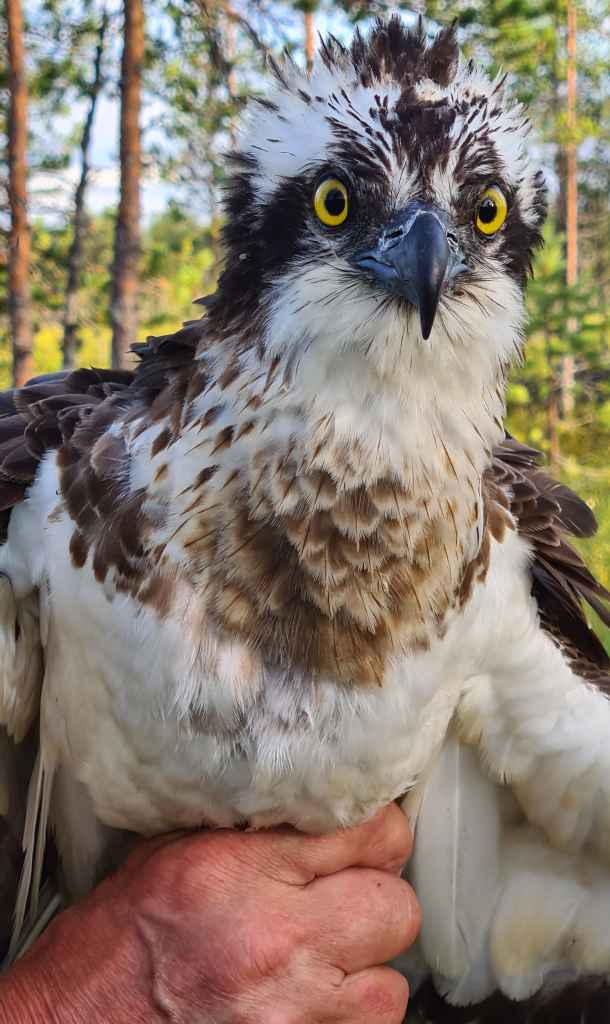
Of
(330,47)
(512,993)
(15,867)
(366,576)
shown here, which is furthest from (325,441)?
(512,993)

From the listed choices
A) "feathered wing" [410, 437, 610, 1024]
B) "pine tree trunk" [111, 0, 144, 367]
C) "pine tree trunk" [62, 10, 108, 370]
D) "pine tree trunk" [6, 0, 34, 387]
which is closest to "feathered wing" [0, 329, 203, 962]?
"feathered wing" [410, 437, 610, 1024]

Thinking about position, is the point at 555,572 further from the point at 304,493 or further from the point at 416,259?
the point at 416,259

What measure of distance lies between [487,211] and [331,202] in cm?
36

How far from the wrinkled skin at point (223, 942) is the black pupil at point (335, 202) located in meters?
1.53

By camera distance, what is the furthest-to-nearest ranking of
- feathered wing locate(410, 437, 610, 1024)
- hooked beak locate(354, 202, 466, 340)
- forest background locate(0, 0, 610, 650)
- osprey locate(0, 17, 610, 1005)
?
forest background locate(0, 0, 610, 650), feathered wing locate(410, 437, 610, 1024), osprey locate(0, 17, 610, 1005), hooked beak locate(354, 202, 466, 340)

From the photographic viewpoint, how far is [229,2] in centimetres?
750

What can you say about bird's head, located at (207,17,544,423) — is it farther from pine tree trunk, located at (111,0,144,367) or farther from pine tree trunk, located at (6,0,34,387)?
pine tree trunk, located at (6,0,34,387)

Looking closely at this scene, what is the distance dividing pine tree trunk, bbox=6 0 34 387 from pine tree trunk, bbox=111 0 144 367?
2.12 m

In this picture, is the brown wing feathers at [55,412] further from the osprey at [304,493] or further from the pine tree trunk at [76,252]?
the pine tree trunk at [76,252]

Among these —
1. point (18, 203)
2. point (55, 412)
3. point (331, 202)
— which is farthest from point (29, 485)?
point (18, 203)

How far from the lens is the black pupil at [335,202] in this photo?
1.88 metres

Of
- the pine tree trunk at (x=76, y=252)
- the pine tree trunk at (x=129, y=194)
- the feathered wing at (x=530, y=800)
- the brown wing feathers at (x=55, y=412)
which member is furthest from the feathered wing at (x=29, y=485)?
the pine tree trunk at (x=76, y=252)

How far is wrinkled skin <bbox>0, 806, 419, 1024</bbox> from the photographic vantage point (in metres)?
2.14

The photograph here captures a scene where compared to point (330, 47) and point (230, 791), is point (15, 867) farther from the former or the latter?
point (330, 47)
